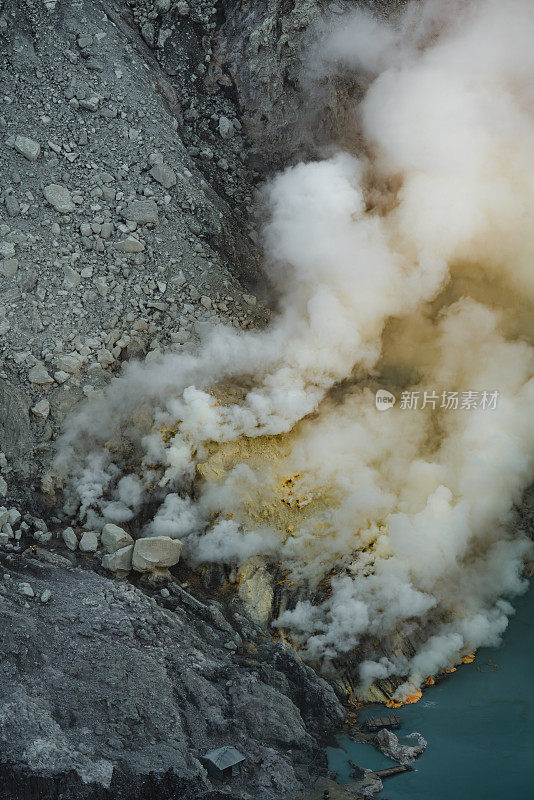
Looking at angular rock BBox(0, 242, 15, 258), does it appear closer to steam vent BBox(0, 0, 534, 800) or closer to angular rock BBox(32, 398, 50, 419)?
steam vent BBox(0, 0, 534, 800)

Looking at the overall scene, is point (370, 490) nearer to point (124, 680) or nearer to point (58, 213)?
point (124, 680)

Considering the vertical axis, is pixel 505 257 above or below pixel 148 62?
below

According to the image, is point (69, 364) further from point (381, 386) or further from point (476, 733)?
point (476, 733)

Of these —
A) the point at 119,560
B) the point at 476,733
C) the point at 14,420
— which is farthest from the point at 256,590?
the point at 14,420

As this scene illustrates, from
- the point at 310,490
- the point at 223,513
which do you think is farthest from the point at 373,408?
the point at 223,513

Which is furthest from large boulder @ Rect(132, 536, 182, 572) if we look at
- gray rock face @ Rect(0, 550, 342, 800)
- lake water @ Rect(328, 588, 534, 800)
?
lake water @ Rect(328, 588, 534, 800)

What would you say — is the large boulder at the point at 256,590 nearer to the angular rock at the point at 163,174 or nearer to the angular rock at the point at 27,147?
the angular rock at the point at 163,174

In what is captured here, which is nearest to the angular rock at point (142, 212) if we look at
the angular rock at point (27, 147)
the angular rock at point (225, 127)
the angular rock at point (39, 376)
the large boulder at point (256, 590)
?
the angular rock at point (27, 147)
